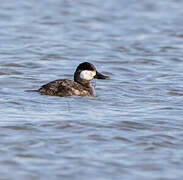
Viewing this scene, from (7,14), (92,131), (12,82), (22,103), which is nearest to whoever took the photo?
(92,131)

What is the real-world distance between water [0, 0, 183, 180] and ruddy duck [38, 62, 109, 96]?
0.61 feet

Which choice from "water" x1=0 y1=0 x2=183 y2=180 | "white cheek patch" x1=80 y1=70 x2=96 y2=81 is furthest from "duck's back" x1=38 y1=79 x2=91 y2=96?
"white cheek patch" x1=80 y1=70 x2=96 y2=81

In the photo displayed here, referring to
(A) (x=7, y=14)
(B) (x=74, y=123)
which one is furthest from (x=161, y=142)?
(A) (x=7, y=14)

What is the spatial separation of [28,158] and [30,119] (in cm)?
168

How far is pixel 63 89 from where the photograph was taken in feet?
31.5

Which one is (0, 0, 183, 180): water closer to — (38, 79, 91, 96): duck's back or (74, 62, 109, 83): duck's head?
(38, 79, 91, 96): duck's back

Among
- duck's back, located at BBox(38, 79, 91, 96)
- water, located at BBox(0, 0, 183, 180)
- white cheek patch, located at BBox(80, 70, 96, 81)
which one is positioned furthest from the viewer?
white cheek patch, located at BBox(80, 70, 96, 81)

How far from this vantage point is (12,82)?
35.8 ft

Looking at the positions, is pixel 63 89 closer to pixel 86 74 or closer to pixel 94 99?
pixel 94 99

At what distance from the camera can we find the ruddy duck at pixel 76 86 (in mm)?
9578

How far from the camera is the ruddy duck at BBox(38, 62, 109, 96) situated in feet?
31.4

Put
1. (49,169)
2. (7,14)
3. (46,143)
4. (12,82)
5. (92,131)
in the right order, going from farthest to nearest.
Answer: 1. (7,14)
2. (12,82)
3. (92,131)
4. (46,143)
5. (49,169)

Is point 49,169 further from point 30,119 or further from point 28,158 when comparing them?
point 30,119

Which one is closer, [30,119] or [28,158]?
[28,158]
